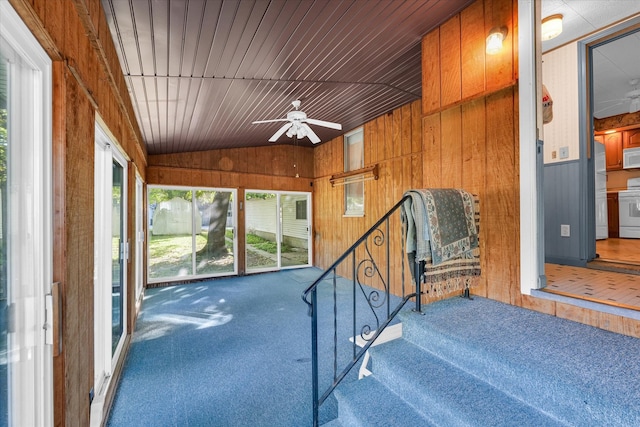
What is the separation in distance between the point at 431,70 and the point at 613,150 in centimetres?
432

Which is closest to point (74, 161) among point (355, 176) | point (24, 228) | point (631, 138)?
point (24, 228)

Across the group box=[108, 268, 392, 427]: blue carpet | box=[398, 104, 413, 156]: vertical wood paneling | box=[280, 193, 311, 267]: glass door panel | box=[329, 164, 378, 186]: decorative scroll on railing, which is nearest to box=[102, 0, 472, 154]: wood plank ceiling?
box=[398, 104, 413, 156]: vertical wood paneling

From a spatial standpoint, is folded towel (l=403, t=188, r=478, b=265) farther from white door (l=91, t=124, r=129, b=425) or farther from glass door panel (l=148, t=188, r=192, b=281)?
glass door panel (l=148, t=188, r=192, b=281)

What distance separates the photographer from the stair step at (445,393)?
49.0 inches

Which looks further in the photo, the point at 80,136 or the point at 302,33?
the point at 302,33

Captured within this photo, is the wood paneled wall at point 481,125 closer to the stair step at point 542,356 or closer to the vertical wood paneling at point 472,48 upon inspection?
the vertical wood paneling at point 472,48

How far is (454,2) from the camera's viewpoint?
84.0 inches

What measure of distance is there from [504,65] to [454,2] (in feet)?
2.01

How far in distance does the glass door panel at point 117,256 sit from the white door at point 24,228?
1.72 meters

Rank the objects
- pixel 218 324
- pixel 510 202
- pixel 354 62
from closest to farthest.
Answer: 1. pixel 510 202
2. pixel 354 62
3. pixel 218 324

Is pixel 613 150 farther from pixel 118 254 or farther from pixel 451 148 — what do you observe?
pixel 118 254

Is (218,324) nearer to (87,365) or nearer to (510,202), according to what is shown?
(87,365)

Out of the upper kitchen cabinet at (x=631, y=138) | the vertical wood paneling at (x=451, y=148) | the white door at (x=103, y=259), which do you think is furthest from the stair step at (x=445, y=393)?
the upper kitchen cabinet at (x=631, y=138)

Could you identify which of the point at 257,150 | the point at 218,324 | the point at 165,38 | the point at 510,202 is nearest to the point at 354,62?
the point at 165,38
